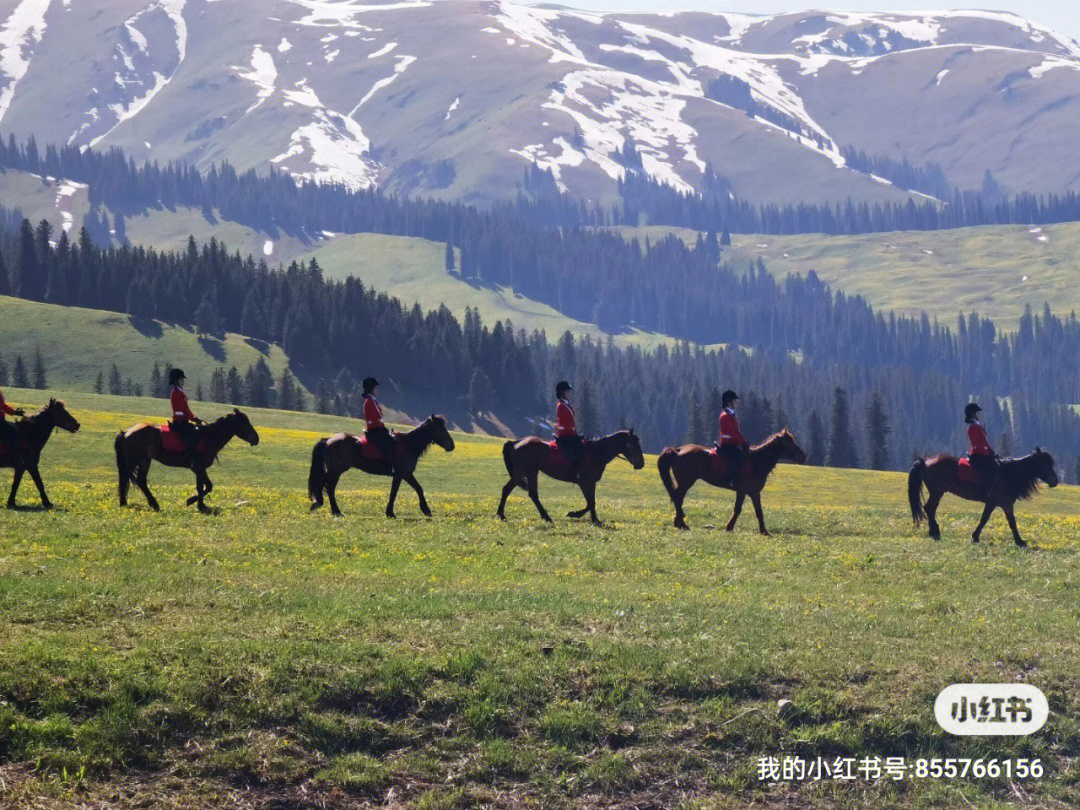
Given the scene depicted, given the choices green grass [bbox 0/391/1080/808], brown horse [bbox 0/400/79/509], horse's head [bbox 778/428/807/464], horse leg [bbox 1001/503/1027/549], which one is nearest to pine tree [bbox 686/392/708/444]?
horse's head [bbox 778/428/807/464]

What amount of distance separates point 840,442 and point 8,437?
147 metres

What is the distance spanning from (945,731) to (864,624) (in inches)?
159

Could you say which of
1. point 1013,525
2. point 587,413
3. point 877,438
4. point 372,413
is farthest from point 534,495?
point 587,413

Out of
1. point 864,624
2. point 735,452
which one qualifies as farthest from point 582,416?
point 864,624

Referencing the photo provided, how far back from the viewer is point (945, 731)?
16.9 meters

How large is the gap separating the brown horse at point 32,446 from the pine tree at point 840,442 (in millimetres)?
143143

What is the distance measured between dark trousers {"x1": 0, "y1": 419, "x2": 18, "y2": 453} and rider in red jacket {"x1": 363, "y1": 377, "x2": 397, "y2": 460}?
8448 millimetres

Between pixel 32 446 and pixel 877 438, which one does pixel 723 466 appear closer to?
pixel 32 446

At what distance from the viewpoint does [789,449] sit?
3522cm

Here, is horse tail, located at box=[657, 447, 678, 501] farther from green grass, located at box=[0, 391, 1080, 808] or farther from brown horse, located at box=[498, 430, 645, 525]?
green grass, located at box=[0, 391, 1080, 808]

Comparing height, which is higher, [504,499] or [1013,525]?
[504,499]

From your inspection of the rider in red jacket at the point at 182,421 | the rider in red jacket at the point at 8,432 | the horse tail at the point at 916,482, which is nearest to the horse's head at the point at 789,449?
the horse tail at the point at 916,482

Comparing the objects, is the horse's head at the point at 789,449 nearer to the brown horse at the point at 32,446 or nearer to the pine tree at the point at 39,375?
the brown horse at the point at 32,446

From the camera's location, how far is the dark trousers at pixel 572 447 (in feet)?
111
